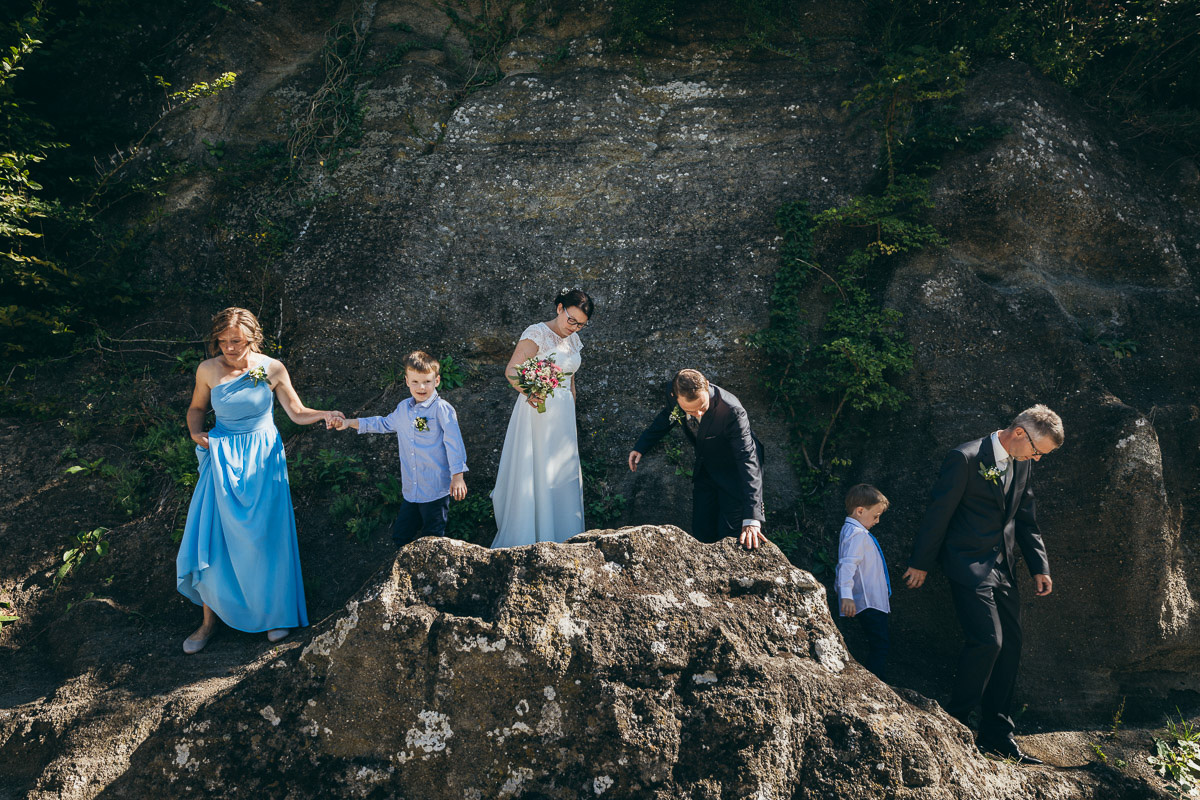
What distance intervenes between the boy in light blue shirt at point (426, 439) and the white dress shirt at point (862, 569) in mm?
2712

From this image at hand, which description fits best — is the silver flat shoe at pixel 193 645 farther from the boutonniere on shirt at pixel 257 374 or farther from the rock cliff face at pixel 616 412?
the boutonniere on shirt at pixel 257 374

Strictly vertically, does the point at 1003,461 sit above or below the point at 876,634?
above

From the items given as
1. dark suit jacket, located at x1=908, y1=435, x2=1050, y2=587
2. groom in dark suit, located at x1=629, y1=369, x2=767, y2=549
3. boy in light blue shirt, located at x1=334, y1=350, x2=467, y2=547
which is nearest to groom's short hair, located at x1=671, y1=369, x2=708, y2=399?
groom in dark suit, located at x1=629, y1=369, x2=767, y2=549

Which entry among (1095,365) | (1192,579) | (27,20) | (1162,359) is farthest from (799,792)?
(27,20)

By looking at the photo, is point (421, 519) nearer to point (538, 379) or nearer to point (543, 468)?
point (543, 468)

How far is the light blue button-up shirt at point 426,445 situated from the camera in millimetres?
4832

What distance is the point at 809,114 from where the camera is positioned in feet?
25.4

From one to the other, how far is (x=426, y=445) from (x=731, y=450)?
215cm

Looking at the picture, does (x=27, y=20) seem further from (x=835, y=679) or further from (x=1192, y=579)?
(x=1192, y=579)

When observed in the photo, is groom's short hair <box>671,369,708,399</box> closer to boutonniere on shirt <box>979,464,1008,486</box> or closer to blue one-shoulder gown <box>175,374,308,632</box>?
boutonniere on shirt <box>979,464,1008,486</box>

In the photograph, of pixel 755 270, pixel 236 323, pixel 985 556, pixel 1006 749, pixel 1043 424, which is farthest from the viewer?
pixel 755 270

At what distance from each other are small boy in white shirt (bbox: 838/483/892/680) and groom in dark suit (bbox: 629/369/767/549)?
26.4 inches

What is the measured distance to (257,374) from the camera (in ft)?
15.7

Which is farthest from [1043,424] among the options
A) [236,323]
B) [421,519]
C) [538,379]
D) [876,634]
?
[236,323]
